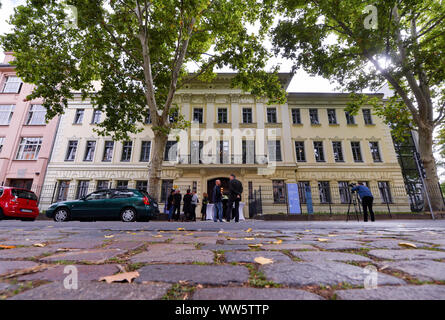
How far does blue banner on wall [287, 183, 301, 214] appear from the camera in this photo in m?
12.9

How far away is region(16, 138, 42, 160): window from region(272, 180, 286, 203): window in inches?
839

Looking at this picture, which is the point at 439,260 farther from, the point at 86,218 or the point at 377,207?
the point at 377,207

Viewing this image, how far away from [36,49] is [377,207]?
24574mm

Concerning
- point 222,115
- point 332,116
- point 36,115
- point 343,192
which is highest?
point 332,116

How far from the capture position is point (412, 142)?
21250mm

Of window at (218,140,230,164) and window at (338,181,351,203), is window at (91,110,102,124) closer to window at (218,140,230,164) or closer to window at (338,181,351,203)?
window at (218,140,230,164)

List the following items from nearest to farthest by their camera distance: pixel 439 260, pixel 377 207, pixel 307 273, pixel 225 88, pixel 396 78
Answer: pixel 307 273 < pixel 439 260 < pixel 396 78 < pixel 377 207 < pixel 225 88

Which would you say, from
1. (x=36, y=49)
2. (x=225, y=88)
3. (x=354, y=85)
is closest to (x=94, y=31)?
(x=36, y=49)

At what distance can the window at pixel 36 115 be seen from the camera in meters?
19.6

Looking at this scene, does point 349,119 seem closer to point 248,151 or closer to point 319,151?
point 319,151

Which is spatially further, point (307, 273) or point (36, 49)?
point (36, 49)

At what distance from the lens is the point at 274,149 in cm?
1870

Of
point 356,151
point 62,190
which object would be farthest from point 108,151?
point 356,151

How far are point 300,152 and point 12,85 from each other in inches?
1145
